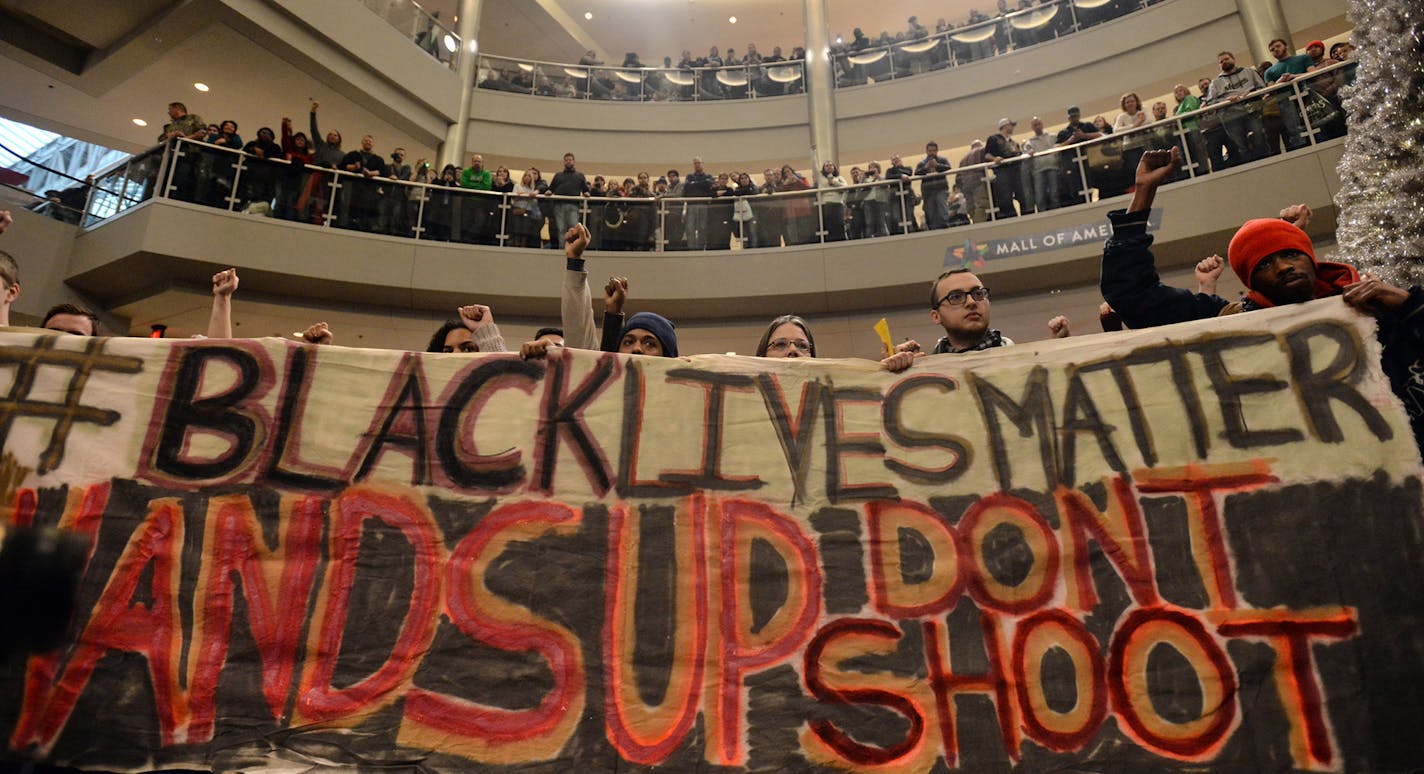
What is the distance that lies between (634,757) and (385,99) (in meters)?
13.3

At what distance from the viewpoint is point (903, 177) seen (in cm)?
1045

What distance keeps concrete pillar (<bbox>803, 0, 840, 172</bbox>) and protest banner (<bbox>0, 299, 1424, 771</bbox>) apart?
41.6 feet

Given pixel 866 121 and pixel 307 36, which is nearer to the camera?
pixel 307 36

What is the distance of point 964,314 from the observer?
9.12 feet

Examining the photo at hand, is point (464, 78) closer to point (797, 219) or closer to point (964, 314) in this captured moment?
point (797, 219)

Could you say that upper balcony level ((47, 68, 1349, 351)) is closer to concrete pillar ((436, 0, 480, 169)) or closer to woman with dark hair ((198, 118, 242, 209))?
woman with dark hair ((198, 118, 242, 209))

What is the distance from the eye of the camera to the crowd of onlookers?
28.5 ft

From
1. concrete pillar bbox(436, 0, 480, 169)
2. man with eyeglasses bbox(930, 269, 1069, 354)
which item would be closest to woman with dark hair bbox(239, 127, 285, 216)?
concrete pillar bbox(436, 0, 480, 169)

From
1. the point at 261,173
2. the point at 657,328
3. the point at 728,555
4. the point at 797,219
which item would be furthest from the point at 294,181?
the point at 728,555

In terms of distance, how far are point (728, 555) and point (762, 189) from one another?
9566 millimetres

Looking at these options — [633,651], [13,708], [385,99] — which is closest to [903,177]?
[385,99]

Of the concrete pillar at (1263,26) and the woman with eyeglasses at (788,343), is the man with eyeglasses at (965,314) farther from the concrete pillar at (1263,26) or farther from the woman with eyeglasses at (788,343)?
the concrete pillar at (1263,26)

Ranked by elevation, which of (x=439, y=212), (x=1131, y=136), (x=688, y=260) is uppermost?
(x=1131, y=136)

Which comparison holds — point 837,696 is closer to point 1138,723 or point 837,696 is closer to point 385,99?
point 1138,723
